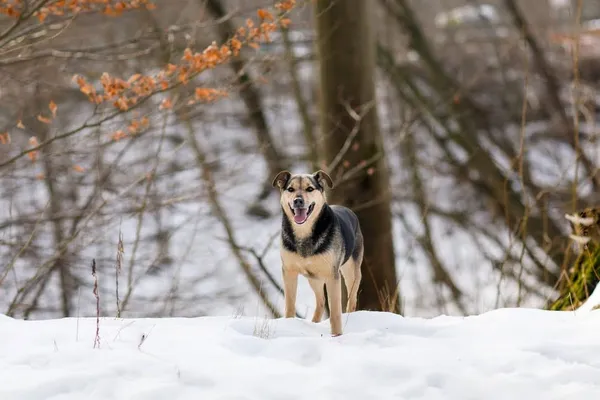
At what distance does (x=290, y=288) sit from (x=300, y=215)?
65 cm

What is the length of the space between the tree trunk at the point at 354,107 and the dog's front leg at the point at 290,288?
132 inches

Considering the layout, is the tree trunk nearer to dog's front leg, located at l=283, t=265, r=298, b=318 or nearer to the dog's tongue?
dog's front leg, located at l=283, t=265, r=298, b=318

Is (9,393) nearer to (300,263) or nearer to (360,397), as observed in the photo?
(360,397)

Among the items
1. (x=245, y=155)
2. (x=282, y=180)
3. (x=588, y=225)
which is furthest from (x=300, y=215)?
(x=245, y=155)

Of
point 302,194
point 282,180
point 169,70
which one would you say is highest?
point 169,70

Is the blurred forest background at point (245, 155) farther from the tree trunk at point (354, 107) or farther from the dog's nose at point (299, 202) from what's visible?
the dog's nose at point (299, 202)

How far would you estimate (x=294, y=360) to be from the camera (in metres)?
4.42

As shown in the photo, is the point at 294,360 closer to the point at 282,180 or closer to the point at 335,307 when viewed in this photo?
the point at 335,307

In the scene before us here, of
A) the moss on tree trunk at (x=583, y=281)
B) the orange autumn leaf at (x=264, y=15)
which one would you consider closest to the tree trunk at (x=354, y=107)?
Result: the orange autumn leaf at (x=264, y=15)

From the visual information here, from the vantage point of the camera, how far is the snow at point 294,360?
3.94 m

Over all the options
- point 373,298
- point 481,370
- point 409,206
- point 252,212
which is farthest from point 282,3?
point 409,206

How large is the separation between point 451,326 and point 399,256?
43.1ft

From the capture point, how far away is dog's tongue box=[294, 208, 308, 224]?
199 inches

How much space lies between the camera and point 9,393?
3.77 meters
